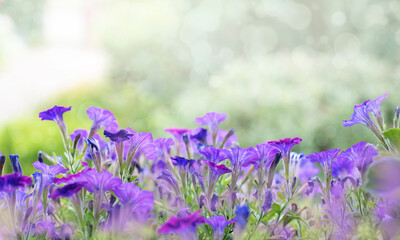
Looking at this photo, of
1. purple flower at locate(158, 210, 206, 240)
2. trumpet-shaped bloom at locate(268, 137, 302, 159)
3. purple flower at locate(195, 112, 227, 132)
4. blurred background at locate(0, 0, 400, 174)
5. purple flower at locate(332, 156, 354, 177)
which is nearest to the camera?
purple flower at locate(158, 210, 206, 240)

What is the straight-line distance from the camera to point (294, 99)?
5.38m

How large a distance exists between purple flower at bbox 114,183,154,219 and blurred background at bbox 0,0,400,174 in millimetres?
3121

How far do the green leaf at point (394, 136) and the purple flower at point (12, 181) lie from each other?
2.06 ft

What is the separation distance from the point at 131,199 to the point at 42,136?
3.47 meters

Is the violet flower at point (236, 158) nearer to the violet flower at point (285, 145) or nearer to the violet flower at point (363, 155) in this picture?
the violet flower at point (285, 145)

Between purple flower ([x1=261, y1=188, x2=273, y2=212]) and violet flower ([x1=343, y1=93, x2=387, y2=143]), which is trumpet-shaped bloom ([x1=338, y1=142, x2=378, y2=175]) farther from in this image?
purple flower ([x1=261, y1=188, x2=273, y2=212])

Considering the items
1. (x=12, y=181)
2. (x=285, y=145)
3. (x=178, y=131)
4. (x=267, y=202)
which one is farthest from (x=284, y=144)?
(x=12, y=181)

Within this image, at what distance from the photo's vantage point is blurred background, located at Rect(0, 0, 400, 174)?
507 cm

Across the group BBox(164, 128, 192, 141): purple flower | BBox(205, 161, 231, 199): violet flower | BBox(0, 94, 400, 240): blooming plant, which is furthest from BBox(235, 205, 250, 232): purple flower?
BBox(164, 128, 192, 141): purple flower

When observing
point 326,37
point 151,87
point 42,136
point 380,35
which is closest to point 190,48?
point 151,87

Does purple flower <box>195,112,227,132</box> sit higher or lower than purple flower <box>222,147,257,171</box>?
higher

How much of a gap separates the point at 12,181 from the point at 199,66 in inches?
437

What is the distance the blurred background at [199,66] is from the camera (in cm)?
507

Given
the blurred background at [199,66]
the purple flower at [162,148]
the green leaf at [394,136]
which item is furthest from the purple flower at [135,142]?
the blurred background at [199,66]
